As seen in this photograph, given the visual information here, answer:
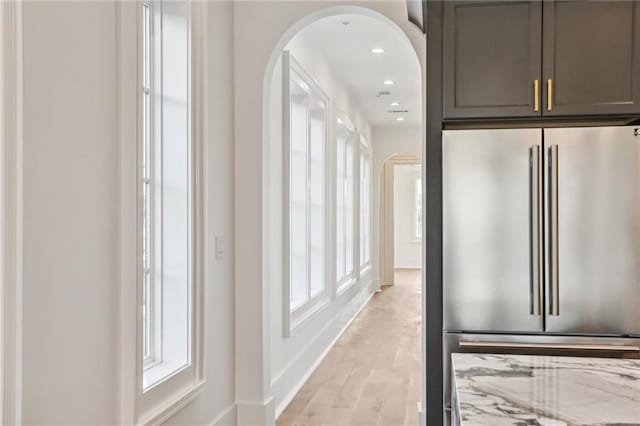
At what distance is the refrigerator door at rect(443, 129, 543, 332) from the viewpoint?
109 inches

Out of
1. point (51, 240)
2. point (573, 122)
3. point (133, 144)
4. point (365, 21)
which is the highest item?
point (365, 21)

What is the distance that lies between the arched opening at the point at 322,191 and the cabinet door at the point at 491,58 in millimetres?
354

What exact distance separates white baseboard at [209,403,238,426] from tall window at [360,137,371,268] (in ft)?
20.5

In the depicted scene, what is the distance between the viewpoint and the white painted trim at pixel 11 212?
1.58 meters

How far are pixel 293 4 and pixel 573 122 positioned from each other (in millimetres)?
1647

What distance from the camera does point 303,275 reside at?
211 inches

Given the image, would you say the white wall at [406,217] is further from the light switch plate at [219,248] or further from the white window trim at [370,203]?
the light switch plate at [219,248]

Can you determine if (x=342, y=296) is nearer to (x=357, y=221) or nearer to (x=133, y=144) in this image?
(x=357, y=221)

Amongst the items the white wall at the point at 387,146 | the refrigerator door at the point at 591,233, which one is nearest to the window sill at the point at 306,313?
the refrigerator door at the point at 591,233

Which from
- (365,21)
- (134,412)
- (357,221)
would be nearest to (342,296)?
(357,221)

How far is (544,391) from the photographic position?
145 centimetres

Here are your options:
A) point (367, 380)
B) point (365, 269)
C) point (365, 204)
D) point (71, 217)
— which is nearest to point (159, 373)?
point (71, 217)

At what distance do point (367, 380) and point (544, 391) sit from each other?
3.57 m

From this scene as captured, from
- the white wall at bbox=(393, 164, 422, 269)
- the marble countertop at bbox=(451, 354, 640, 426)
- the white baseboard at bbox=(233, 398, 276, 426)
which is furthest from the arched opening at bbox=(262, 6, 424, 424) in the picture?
the white wall at bbox=(393, 164, 422, 269)
